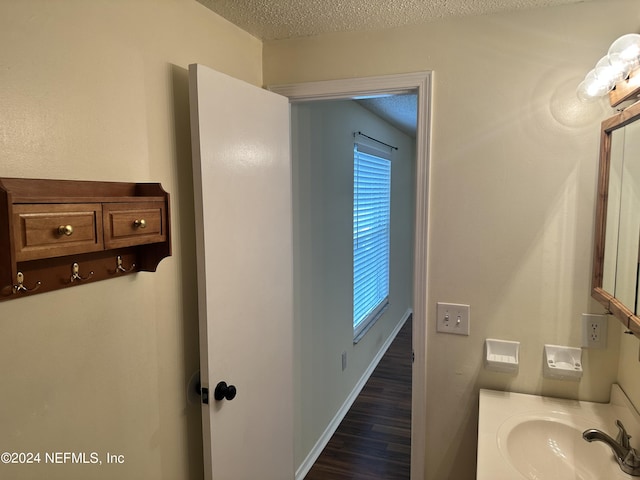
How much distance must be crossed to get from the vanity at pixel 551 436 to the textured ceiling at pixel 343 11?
1.49m

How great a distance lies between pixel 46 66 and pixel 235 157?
2.14 ft

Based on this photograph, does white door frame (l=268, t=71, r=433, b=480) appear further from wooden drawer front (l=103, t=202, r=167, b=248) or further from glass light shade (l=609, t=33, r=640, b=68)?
wooden drawer front (l=103, t=202, r=167, b=248)

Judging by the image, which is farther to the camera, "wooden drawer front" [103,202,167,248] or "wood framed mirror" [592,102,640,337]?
"wood framed mirror" [592,102,640,337]

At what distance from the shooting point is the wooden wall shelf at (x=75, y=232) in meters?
0.86

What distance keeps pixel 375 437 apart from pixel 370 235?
1655mm

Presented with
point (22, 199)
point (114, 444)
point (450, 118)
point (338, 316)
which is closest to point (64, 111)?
point (22, 199)

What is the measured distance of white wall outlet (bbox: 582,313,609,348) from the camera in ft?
5.26

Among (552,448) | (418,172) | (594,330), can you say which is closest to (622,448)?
(552,448)

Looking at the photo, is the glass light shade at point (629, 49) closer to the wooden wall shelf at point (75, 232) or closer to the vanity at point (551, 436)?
the vanity at point (551, 436)

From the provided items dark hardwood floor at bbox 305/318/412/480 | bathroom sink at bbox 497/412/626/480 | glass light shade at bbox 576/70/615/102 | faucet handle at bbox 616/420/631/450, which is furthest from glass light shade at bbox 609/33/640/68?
dark hardwood floor at bbox 305/318/412/480

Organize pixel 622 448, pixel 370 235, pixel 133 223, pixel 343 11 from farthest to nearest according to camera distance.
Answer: pixel 370 235 → pixel 343 11 → pixel 622 448 → pixel 133 223

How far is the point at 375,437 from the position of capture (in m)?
2.92

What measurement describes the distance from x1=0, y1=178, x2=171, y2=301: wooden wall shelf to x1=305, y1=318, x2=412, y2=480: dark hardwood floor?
1966 mm

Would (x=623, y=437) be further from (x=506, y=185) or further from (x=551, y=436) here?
(x=506, y=185)
